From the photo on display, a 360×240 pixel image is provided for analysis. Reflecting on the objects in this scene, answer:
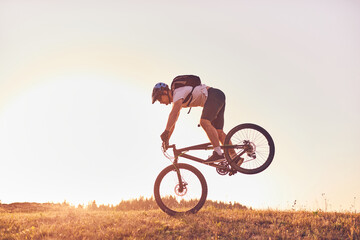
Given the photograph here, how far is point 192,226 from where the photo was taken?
874 cm

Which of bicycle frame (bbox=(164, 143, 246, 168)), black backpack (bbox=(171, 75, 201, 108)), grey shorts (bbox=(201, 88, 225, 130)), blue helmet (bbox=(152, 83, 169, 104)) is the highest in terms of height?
black backpack (bbox=(171, 75, 201, 108))

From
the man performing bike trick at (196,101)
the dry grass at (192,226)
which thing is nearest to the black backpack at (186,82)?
the man performing bike trick at (196,101)

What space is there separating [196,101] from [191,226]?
3393 millimetres

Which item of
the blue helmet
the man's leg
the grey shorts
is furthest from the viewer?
the blue helmet

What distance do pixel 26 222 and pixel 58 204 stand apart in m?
5.54

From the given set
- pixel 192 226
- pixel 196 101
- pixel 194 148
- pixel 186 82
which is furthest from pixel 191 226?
pixel 186 82

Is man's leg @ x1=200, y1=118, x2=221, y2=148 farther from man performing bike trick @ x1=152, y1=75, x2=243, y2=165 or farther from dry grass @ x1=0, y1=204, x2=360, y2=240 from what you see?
dry grass @ x1=0, y1=204, x2=360, y2=240

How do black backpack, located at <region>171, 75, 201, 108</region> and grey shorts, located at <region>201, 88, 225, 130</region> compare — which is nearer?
grey shorts, located at <region>201, 88, 225, 130</region>

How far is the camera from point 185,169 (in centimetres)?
983

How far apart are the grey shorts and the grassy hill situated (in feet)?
8.99

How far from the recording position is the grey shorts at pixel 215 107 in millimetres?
9562

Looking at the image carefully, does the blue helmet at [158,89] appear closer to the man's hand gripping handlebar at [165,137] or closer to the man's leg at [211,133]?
the man's hand gripping handlebar at [165,137]

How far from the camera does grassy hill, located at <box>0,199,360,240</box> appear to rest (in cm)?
846

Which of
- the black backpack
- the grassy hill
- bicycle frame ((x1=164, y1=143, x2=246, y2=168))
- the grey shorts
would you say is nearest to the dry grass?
the grassy hill
